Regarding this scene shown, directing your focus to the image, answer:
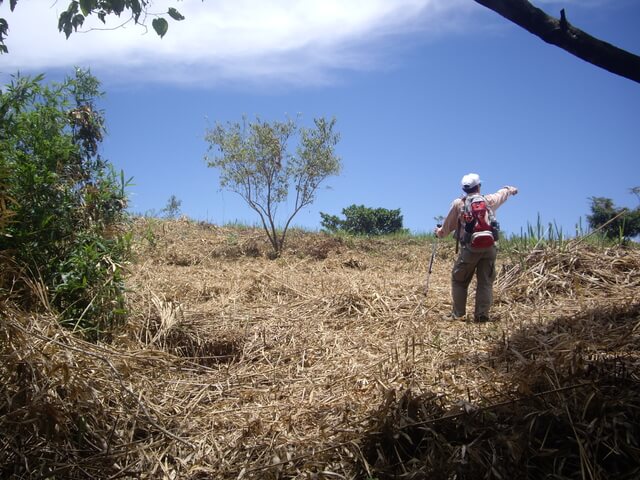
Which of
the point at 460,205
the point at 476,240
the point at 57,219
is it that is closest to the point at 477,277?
the point at 476,240

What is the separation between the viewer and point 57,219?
4.16m

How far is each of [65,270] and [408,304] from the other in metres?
3.65

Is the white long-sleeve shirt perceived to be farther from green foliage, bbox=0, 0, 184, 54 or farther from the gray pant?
green foliage, bbox=0, 0, 184, 54

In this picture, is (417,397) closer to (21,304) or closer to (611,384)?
(611,384)

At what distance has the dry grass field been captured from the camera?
2.83 meters

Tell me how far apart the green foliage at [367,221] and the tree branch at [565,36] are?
14.3m

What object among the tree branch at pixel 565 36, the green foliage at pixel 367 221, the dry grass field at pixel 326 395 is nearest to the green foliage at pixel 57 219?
the dry grass field at pixel 326 395

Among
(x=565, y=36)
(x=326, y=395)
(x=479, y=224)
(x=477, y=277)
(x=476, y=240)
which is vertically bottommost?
(x=326, y=395)

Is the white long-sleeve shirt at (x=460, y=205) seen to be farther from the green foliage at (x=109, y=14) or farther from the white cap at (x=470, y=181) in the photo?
the green foliage at (x=109, y=14)

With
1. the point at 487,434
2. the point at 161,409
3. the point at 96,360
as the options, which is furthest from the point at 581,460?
the point at 96,360

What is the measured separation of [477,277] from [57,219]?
4.13m

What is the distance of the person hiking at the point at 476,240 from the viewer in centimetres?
579

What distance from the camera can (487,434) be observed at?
9.56 feet

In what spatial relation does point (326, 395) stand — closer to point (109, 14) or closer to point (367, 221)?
point (109, 14)
